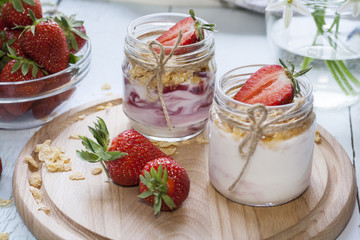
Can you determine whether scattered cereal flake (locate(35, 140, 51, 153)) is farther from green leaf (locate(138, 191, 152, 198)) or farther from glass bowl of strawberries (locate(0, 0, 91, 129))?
green leaf (locate(138, 191, 152, 198))

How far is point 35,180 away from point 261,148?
513mm

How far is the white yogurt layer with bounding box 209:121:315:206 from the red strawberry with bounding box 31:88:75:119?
526 mm

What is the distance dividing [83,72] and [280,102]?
0.60m

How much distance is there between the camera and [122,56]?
1875mm

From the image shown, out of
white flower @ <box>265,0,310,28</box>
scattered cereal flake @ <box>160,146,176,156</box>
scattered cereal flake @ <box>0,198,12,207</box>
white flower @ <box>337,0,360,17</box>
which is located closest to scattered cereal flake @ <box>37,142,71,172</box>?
scattered cereal flake @ <box>0,198,12,207</box>

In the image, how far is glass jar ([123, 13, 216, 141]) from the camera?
4.13 ft

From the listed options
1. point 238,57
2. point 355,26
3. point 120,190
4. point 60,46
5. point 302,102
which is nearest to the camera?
point 302,102

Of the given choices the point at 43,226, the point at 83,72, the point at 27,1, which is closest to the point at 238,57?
the point at 83,72

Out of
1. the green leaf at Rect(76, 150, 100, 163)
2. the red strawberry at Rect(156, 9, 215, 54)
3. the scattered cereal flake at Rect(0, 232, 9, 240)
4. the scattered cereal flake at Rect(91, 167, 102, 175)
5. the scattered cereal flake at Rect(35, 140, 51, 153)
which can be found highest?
the red strawberry at Rect(156, 9, 215, 54)

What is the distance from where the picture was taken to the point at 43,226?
110cm

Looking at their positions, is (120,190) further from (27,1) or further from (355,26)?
(355,26)

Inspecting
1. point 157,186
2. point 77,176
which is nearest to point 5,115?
point 77,176

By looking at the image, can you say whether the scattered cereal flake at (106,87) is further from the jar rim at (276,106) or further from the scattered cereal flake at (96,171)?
the jar rim at (276,106)

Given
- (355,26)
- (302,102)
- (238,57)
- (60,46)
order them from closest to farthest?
(302,102) < (60,46) < (355,26) < (238,57)
